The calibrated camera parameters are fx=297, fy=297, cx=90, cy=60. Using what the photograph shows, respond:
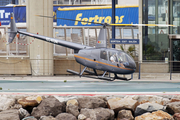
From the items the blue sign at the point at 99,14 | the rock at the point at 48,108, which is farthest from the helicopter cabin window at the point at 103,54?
the blue sign at the point at 99,14

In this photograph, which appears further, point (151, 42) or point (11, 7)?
point (11, 7)

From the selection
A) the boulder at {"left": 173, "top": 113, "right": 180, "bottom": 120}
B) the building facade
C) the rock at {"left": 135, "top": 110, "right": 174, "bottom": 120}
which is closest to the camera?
the rock at {"left": 135, "top": 110, "right": 174, "bottom": 120}

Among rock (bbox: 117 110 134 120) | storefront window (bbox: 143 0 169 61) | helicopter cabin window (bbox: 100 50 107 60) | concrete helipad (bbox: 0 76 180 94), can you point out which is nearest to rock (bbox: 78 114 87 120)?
rock (bbox: 117 110 134 120)

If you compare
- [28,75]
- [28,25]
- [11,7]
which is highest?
[11,7]

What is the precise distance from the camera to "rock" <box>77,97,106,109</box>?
991 cm

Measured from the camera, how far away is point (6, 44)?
2506 cm

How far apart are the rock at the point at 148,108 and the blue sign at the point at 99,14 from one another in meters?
19.1

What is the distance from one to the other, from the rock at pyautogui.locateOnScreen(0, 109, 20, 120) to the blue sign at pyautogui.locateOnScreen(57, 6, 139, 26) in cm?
1951

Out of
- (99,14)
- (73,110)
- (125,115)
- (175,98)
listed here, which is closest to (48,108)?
(73,110)

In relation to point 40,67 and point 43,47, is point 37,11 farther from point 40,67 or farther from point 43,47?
point 40,67

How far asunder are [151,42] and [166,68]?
245 centimetres

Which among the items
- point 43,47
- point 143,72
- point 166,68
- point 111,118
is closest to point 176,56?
point 166,68

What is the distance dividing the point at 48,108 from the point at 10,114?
4.04 feet

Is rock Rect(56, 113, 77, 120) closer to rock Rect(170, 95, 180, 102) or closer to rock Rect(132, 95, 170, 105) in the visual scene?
rock Rect(132, 95, 170, 105)
